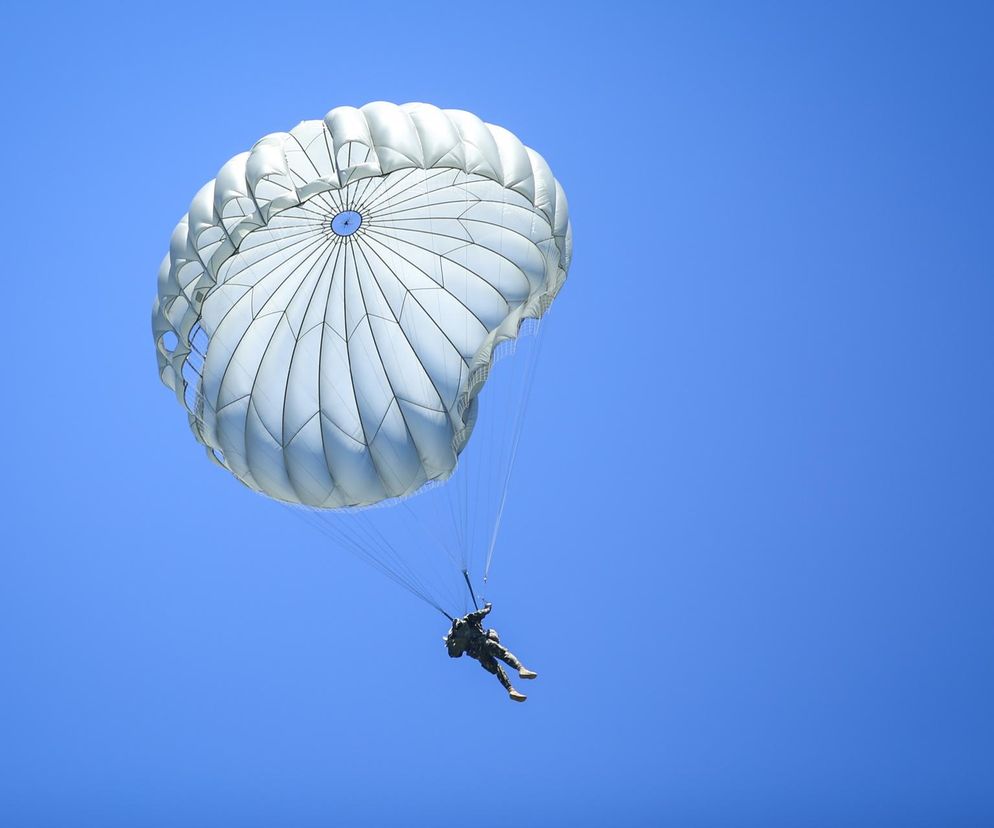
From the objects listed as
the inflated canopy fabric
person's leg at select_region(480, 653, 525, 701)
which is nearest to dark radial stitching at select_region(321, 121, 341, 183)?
the inflated canopy fabric

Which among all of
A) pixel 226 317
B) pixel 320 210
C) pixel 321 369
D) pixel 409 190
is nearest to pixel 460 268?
pixel 409 190

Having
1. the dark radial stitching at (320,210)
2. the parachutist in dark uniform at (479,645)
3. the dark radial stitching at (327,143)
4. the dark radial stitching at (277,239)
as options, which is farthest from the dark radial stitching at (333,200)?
the parachutist in dark uniform at (479,645)

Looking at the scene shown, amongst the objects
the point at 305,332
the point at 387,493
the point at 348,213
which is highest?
the point at 348,213

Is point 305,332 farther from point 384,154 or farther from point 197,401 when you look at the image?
point 384,154

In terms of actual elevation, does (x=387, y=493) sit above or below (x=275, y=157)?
below

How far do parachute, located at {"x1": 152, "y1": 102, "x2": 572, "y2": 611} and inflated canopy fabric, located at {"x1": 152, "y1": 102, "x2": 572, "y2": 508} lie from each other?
2 centimetres

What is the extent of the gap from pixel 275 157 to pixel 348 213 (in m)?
2.24

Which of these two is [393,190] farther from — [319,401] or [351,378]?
[319,401]

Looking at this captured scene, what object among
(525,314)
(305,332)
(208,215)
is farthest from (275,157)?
(525,314)

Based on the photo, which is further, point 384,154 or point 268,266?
point 268,266

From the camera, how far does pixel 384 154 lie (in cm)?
2141

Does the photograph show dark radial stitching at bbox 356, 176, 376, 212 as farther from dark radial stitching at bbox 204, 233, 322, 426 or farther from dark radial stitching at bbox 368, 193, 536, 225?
dark radial stitching at bbox 204, 233, 322, 426

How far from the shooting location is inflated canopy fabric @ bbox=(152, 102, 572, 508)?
2284 centimetres

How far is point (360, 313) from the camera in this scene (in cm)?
2336
